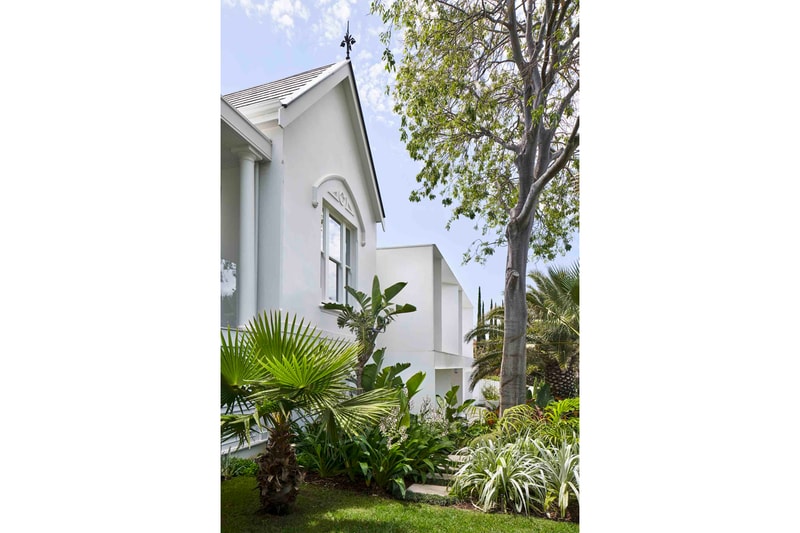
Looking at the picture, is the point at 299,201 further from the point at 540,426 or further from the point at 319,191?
the point at 540,426

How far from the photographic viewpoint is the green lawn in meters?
3.50

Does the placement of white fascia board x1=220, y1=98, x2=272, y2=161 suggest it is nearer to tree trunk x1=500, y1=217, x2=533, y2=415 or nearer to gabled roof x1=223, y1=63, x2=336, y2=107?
gabled roof x1=223, y1=63, x2=336, y2=107

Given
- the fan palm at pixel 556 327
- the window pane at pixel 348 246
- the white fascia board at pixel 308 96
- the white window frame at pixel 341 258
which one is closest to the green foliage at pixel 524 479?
the white window frame at pixel 341 258

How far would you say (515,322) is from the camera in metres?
6.75

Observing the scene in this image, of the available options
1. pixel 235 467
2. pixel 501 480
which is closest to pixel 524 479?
pixel 501 480

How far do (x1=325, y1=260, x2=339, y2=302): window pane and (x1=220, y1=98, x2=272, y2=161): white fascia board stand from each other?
2.42 metres

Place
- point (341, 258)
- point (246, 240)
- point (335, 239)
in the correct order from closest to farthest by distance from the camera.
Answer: point (246, 240)
point (335, 239)
point (341, 258)

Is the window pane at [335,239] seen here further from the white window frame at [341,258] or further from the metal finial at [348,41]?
the metal finial at [348,41]

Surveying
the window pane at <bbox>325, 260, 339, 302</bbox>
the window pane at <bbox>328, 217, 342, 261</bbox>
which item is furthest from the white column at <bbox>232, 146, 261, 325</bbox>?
the window pane at <bbox>328, 217, 342, 261</bbox>

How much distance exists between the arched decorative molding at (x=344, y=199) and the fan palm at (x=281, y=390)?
379 cm

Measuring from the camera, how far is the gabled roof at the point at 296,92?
607 cm

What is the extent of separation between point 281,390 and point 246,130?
3.24m
